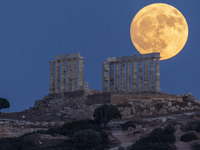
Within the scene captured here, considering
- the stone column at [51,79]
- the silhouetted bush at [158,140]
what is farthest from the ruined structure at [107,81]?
the silhouetted bush at [158,140]

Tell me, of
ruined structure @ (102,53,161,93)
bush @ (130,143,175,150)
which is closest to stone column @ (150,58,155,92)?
ruined structure @ (102,53,161,93)

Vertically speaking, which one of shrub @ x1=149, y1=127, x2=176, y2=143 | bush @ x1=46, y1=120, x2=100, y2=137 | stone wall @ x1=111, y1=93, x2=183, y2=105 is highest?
stone wall @ x1=111, y1=93, x2=183, y2=105

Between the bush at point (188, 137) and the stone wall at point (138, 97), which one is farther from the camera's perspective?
the stone wall at point (138, 97)

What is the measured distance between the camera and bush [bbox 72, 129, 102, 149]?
195ft

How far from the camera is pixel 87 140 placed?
5938 centimetres

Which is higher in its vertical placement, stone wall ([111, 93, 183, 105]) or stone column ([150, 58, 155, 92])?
stone column ([150, 58, 155, 92])

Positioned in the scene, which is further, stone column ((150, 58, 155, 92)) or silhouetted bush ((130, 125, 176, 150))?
stone column ((150, 58, 155, 92))

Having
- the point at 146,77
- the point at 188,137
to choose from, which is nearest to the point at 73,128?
the point at 188,137

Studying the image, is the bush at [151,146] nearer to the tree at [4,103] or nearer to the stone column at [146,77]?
the stone column at [146,77]

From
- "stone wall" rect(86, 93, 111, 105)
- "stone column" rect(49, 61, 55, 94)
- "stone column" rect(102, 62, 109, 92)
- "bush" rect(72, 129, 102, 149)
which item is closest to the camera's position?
"bush" rect(72, 129, 102, 149)

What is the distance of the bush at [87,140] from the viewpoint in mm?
59319

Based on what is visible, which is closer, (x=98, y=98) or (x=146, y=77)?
(x=98, y=98)

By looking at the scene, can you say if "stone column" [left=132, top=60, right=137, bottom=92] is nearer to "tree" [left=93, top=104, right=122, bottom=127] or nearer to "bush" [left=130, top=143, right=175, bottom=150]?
"tree" [left=93, top=104, right=122, bottom=127]

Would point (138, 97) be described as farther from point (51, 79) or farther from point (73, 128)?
point (73, 128)
